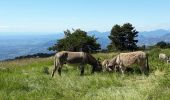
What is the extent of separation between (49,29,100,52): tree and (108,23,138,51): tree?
6.50 metres

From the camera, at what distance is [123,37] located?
78.2m

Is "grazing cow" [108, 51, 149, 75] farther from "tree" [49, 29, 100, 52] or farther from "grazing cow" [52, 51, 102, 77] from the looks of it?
"tree" [49, 29, 100, 52]

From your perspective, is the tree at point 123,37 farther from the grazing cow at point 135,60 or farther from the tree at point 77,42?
the grazing cow at point 135,60

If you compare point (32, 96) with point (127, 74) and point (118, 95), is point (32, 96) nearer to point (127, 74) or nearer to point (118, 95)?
point (118, 95)

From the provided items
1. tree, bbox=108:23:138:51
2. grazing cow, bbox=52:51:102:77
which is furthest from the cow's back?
tree, bbox=108:23:138:51

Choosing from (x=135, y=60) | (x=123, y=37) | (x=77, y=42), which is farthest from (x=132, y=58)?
(x=123, y=37)

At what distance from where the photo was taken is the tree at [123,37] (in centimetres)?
7731

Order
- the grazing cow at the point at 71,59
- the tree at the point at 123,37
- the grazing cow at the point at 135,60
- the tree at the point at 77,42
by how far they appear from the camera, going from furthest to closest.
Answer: the tree at the point at 123,37 → the tree at the point at 77,42 → the grazing cow at the point at 71,59 → the grazing cow at the point at 135,60

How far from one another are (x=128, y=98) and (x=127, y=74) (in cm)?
840

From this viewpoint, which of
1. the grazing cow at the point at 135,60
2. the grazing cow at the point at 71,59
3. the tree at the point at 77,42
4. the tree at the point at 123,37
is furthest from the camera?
the tree at the point at 123,37

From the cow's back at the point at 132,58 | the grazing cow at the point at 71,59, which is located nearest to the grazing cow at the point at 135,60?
the cow's back at the point at 132,58

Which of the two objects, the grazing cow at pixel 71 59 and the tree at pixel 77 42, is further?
the tree at pixel 77 42

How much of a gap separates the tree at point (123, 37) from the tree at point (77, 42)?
21.3 feet

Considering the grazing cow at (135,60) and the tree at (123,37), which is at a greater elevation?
the tree at (123,37)
